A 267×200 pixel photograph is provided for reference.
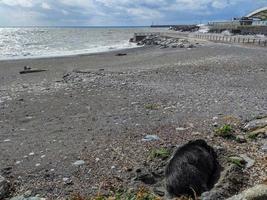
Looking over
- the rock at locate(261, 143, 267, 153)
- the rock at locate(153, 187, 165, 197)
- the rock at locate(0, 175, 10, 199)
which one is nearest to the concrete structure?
the rock at locate(261, 143, 267, 153)

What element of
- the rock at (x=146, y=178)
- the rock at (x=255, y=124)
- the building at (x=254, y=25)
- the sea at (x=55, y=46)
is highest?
the rock at (x=255, y=124)

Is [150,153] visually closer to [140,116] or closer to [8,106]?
[140,116]

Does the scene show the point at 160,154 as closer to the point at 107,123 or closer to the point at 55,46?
the point at 107,123

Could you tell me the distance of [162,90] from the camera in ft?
44.7

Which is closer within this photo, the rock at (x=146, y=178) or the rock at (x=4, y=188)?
the rock at (x=4, y=188)

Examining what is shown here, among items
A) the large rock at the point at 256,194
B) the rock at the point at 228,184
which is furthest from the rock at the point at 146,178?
the large rock at the point at 256,194

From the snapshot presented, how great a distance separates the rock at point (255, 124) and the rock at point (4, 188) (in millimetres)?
4562

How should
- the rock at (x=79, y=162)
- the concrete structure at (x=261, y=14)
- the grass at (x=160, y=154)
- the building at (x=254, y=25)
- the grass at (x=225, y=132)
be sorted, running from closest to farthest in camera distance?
the grass at (x=160, y=154), the rock at (x=79, y=162), the grass at (x=225, y=132), the building at (x=254, y=25), the concrete structure at (x=261, y=14)

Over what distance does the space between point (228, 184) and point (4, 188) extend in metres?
3.09

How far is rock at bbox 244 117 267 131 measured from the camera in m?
8.04

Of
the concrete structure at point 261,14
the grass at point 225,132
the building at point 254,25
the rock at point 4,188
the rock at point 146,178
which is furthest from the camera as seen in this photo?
the concrete structure at point 261,14

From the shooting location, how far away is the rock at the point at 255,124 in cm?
804

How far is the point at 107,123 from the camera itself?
9719 mm

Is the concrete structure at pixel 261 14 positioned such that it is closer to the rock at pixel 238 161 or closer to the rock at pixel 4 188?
the rock at pixel 238 161
